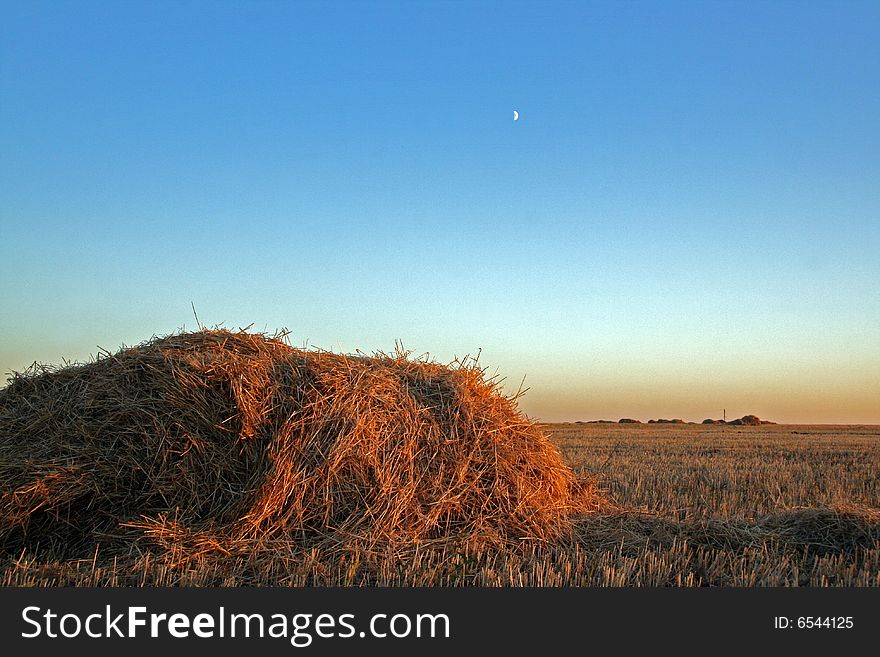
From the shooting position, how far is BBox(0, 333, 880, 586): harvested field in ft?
16.2

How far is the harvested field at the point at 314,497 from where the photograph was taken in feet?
16.2

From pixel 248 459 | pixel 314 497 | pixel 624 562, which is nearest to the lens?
pixel 624 562

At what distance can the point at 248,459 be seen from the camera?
577cm

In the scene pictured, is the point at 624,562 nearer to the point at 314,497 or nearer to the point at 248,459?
the point at 314,497

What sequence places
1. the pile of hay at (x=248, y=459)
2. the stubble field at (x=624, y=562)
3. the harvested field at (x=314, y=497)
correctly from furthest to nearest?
the pile of hay at (x=248, y=459)
the harvested field at (x=314, y=497)
the stubble field at (x=624, y=562)

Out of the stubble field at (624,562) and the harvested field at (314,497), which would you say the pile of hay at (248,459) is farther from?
the stubble field at (624,562)

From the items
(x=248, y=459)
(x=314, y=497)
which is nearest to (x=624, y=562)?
(x=314, y=497)

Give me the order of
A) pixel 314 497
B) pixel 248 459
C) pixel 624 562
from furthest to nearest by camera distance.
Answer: pixel 248 459 → pixel 314 497 → pixel 624 562

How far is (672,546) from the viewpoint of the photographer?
224 inches

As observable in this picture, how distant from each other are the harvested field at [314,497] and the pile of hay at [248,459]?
2 centimetres

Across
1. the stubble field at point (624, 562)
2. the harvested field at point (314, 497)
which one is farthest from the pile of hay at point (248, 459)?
the stubble field at point (624, 562)

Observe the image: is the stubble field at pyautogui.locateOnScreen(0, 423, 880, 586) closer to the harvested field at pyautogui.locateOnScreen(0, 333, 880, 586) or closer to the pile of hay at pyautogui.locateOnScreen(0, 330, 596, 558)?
the harvested field at pyautogui.locateOnScreen(0, 333, 880, 586)

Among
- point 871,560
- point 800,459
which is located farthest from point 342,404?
point 800,459

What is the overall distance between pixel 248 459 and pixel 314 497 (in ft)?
2.14
